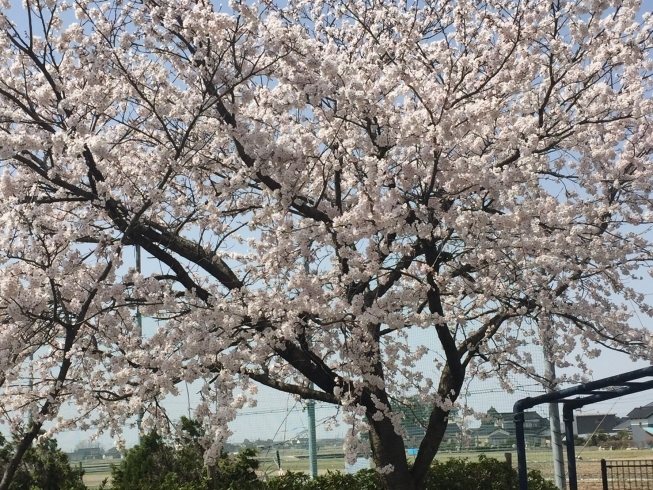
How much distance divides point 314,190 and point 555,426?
4.02 m

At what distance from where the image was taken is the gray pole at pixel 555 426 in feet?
25.6

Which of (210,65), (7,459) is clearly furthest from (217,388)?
(7,459)

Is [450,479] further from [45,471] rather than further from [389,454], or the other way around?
[45,471]

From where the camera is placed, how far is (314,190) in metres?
6.82

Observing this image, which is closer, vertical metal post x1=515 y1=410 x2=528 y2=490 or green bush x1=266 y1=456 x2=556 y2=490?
vertical metal post x1=515 y1=410 x2=528 y2=490

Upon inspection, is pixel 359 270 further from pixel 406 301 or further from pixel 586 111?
pixel 586 111

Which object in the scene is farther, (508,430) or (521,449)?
(508,430)

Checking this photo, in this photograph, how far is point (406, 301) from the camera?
251 inches

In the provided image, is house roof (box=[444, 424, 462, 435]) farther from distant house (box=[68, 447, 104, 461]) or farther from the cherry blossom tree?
distant house (box=[68, 447, 104, 461])

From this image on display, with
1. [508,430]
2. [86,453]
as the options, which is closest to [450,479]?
[508,430]

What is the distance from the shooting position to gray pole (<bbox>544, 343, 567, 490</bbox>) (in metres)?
7.80

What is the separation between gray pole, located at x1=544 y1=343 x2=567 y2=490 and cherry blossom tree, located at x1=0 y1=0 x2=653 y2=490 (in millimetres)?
748

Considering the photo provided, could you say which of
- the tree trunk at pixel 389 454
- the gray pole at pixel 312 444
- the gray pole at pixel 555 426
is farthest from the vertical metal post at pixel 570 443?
the gray pole at pixel 312 444

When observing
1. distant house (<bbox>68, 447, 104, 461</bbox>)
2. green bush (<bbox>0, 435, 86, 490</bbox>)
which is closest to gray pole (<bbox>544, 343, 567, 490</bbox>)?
distant house (<bbox>68, 447, 104, 461</bbox>)
